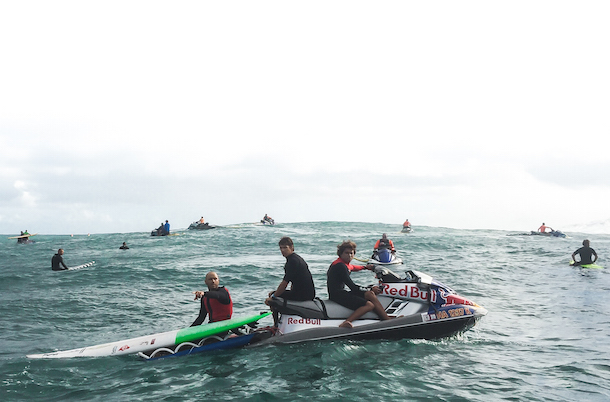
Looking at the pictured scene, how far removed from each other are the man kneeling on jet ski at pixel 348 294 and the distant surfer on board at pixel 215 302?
7.19 feet

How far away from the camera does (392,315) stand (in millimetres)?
9141

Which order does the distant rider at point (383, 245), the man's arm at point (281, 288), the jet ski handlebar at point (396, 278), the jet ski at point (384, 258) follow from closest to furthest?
the man's arm at point (281, 288) < the jet ski handlebar at point (396, 278) < the jet ski at point (384, 258) < the distant rider at point (383, 245)

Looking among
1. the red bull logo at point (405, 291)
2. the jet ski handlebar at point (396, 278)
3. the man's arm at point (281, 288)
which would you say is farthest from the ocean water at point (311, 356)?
the jet ski handlebar at point (396, 278)

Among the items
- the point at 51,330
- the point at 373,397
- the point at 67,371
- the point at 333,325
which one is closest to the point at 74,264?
the point at 51,330

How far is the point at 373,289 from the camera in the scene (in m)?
9.02

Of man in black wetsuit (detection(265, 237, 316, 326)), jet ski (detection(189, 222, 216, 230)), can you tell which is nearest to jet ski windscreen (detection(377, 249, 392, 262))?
man in black wetsuit (detection(265, 237, 316, 326))

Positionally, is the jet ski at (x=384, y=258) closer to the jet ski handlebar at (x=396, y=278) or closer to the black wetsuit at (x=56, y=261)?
the jet ski handlebar at (x=396, y=278)

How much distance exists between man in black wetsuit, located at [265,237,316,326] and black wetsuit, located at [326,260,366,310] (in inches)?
17.1

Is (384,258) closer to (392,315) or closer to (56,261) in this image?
(392,315)

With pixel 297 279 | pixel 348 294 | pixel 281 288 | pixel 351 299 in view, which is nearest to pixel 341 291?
pixel 348 294

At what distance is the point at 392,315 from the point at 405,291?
60cm

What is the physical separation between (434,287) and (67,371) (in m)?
7.58

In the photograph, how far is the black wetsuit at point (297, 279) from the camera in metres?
8.47

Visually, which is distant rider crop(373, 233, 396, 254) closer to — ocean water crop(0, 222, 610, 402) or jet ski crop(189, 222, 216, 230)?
ocean water crop(0, 222, 610, 402)
